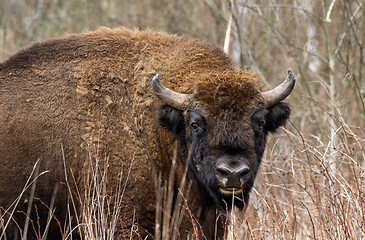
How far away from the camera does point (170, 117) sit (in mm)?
5121

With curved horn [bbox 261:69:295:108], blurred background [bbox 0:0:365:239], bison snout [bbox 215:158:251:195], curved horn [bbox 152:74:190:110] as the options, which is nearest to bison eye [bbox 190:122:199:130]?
curved horn [bbox 152:74:190:110]

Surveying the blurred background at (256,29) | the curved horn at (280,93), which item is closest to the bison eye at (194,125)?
the curved horn at (280,93)

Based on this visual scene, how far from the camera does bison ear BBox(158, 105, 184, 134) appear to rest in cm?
512

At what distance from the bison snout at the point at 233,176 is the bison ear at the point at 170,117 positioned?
2.62ft

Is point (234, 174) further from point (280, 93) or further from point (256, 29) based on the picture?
point (256, 29)

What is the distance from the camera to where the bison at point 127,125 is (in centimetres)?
493

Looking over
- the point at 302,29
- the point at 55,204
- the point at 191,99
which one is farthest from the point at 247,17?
the point at 55,204

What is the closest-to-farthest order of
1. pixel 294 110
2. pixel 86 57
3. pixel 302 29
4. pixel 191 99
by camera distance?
pixel 191 99, pixel 86 57, pixel 294 110, pixel 302 29

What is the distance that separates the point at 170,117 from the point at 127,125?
1.35 feet

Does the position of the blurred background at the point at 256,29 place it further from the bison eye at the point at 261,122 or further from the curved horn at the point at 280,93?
the bison eye at the point at 261,122

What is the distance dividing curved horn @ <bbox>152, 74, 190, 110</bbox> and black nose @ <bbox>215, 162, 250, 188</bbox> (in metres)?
0.81

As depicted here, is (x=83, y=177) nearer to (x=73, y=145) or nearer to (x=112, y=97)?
(x=73, y=145)

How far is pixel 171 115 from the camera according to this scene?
512 centimetres

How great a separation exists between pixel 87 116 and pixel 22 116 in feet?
2.06
